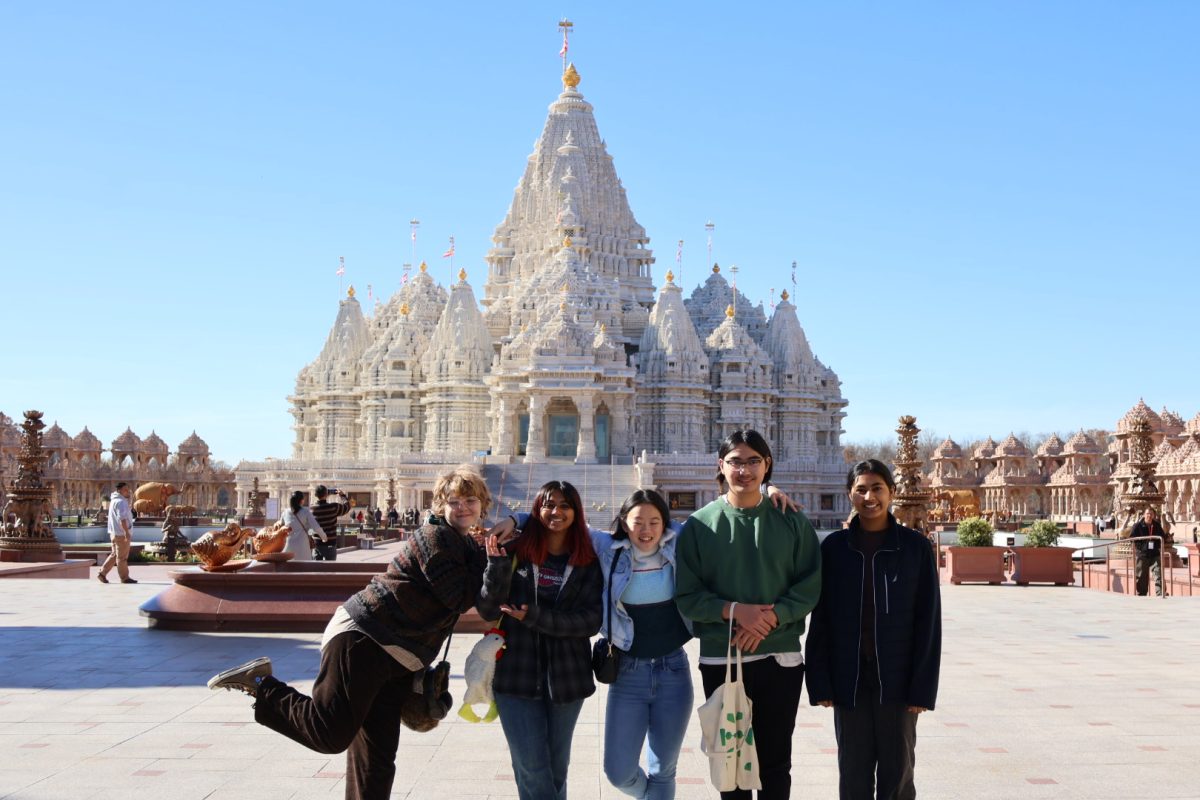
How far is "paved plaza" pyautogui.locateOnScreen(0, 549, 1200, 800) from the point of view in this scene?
8.12 meters

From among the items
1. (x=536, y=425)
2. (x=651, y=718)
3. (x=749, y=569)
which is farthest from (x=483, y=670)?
(x=536, y=425)

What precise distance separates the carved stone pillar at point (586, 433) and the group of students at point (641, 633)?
50254mm

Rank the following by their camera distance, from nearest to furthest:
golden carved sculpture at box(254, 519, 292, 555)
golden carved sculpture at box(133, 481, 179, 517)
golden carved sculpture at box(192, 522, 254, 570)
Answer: golden carved sculpture at box(192, 522, 254, 570) → golden carved sculpture at box(254, 519, 292, 555) → golden carved sculpture at box(133, 481, 179, 517)

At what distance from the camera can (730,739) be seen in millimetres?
6598

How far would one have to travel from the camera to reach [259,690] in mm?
6992

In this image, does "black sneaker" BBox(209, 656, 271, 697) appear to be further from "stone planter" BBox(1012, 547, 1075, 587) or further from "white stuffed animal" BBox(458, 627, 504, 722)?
"stone planter" BBox(1012, 547, 1075, 587)

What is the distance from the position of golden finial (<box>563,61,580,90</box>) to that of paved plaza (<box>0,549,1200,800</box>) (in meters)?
62.7

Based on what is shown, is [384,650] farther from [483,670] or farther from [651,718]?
[651,718]

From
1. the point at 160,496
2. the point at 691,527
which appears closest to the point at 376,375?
the point at 160,496

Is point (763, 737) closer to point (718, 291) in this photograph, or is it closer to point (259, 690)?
point (259, 690)

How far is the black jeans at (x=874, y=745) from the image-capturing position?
6781mm

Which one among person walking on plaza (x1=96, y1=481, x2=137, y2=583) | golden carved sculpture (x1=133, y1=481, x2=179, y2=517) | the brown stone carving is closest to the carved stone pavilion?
golden carved sculpture (x1=133, y1=481, x2=179, y2=517)

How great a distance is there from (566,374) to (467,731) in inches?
1920

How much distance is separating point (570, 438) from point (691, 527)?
5439 centimetres
